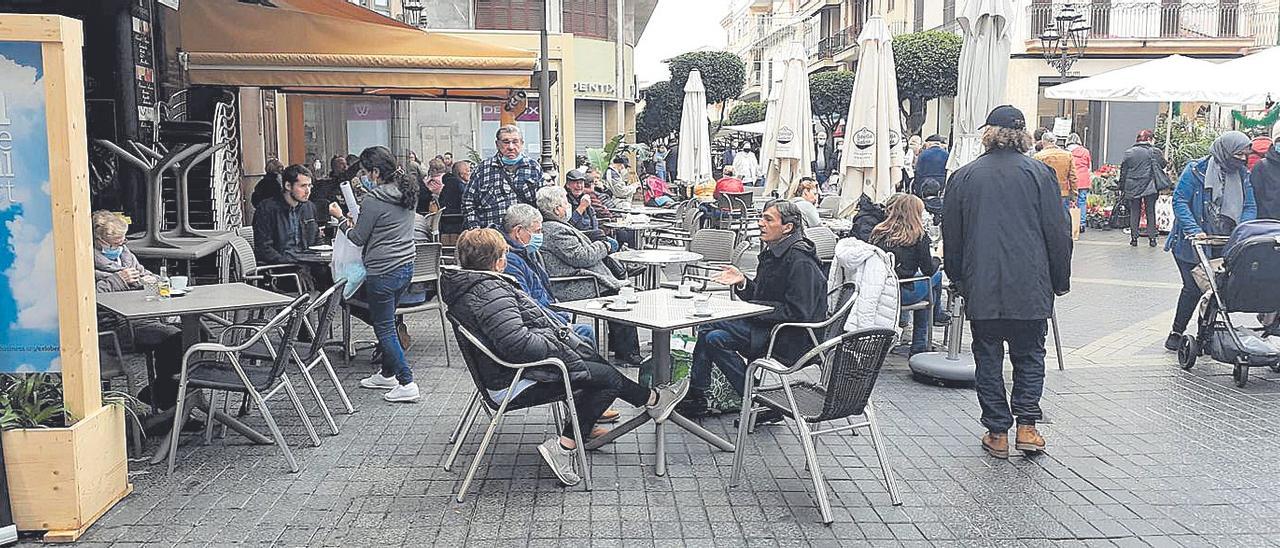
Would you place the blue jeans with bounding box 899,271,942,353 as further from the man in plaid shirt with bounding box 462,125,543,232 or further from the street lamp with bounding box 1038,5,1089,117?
the street lamp with bounding box 1038,5,1089,117

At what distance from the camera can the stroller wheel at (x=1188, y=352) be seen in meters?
7.79

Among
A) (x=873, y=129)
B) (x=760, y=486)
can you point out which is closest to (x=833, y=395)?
(x=760, y=486)

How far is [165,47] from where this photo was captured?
1016cm

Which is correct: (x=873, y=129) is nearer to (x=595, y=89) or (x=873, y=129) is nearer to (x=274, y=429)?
(x=274, y=429)

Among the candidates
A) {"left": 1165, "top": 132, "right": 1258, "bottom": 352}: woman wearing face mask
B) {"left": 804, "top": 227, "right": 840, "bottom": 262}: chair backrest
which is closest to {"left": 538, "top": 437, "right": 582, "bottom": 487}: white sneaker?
{"left": 804, "top": 227, "right": 840, "bottom": 262}: chair backrest

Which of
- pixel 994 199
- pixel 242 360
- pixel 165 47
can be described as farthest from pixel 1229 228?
pixel 165 47

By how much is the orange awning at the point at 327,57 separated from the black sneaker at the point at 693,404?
4.35 metres

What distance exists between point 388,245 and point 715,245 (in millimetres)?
3616

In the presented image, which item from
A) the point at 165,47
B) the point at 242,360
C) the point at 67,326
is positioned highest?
the point at 165,47

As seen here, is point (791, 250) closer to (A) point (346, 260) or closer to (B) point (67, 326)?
(A) point (346, 260)

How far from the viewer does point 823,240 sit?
30.3ft

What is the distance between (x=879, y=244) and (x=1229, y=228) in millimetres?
3252

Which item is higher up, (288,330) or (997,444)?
(288,330)

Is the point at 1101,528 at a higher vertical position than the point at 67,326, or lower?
lower
